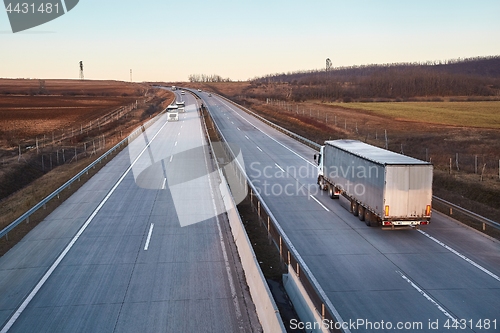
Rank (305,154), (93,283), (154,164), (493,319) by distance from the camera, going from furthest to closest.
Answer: (305,154) → (154,164) → (93,283) → (493,319)

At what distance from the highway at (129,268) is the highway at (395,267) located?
8.53 ft

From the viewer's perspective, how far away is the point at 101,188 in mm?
26828

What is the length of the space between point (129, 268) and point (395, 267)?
803 centimetres

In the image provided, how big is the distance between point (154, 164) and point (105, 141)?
22317mm

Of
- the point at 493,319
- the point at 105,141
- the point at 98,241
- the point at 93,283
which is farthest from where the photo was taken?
the point at 105,141

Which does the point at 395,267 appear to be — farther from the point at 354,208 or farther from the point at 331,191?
the point at 331,191

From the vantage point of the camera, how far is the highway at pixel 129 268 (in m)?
11.4

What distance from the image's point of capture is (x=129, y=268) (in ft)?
48.4

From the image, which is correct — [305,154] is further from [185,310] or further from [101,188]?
[185,310]

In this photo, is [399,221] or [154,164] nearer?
[399,221]

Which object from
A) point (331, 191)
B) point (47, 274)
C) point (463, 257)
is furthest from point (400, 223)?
point (47, 274)

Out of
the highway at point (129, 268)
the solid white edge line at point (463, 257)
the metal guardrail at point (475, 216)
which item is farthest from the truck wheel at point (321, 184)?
the solid white edge line at point (463, 257)

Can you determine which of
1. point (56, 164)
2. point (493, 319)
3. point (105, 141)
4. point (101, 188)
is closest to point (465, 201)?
point (493, 319)

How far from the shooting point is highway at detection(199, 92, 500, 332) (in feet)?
37.6
